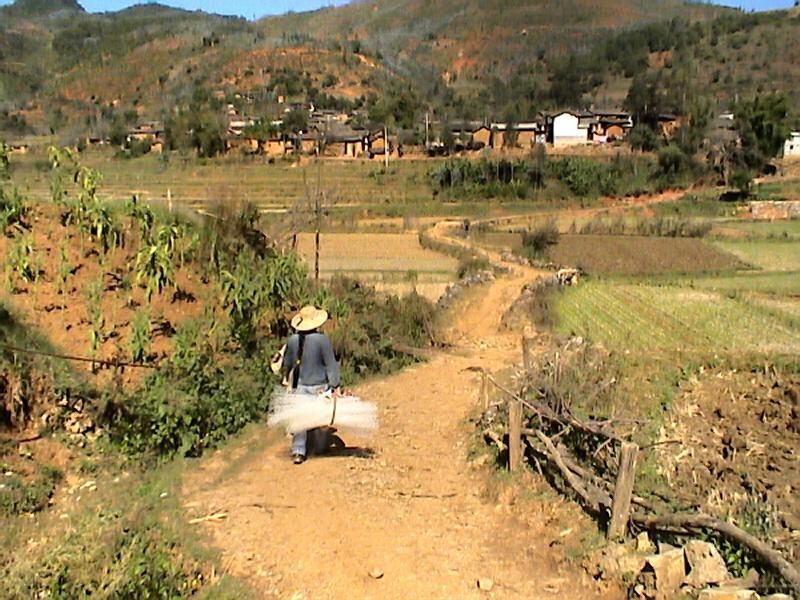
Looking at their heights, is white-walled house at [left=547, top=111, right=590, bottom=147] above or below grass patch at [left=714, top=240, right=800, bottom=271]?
above

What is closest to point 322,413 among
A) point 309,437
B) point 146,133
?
point 309,437

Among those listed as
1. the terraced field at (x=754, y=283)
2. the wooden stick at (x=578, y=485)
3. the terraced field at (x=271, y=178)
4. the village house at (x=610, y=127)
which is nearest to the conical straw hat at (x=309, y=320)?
the wooden stick at (x=578, y=485)

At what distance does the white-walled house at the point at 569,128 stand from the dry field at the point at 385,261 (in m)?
36.1

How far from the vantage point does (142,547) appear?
14.5 ft

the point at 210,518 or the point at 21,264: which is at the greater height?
the point at 21,264

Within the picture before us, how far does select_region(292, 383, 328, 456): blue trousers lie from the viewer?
5902 millimetres

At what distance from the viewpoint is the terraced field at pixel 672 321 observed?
1351cm

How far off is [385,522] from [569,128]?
6050 cm

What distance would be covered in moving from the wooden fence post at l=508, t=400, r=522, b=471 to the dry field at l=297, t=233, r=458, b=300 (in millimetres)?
10033

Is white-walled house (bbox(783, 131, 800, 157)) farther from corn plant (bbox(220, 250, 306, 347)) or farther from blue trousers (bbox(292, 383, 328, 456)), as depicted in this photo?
blue trousers (bbox(292, 383, 328, 456))

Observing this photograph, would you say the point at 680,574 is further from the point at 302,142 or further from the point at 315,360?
the point at 302,142

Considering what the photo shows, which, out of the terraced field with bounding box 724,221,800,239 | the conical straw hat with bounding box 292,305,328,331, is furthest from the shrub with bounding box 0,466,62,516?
the terraced field with bounding box 724,221,800,239

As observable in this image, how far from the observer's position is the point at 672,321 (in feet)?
50.5

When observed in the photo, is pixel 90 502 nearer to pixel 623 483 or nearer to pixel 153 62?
pixel 623 483
